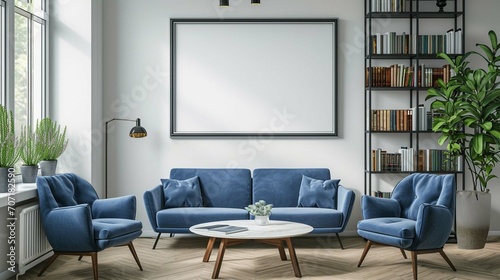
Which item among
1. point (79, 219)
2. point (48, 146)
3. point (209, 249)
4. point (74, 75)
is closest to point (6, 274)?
point (79, 219)

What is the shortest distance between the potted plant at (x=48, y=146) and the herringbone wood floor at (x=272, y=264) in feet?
3.00

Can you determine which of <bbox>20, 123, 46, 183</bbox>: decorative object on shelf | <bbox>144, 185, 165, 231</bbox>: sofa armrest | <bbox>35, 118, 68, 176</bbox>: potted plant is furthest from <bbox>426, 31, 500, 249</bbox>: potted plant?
<bbox>20, 123, 46, 183</bbox>: decorative object on shelf

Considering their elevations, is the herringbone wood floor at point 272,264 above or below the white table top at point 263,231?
below

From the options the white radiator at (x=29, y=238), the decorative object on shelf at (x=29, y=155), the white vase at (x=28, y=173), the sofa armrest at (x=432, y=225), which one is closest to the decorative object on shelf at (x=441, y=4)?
the sofa armrest at (x=432, y=225)

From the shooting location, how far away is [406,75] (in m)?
6.80

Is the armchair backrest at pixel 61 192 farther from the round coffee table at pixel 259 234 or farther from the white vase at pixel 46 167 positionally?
the round coffee table at pixel 259 234

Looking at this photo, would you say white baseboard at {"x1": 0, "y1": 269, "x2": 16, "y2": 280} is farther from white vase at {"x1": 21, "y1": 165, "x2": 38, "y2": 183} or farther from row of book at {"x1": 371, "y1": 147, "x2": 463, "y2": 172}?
row of book at {"x1": 371, "y1": 147, "x2": 463, "y2": 172}

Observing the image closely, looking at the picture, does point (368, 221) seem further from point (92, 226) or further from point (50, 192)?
point (50, 192)

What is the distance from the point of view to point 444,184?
5.33 metres

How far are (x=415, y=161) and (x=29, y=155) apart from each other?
13.7 feet

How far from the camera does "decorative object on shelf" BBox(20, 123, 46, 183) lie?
17.7 feet

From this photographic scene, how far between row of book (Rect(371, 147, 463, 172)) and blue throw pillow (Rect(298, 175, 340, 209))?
25.1 inches

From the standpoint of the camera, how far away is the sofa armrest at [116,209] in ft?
18.1

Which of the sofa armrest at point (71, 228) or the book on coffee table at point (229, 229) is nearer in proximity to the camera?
the sofa armrest at point (71, 228)
